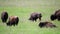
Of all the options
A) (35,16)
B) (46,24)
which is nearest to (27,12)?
(35,16)

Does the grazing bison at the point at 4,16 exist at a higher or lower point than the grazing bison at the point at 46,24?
higher

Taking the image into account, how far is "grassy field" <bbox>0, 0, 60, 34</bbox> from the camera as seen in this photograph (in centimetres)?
139

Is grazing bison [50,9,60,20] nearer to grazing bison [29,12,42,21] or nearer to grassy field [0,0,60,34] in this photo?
grassy field [0,0,60,34]

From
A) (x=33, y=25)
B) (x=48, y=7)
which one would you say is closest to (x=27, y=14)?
(x=33, y=25)

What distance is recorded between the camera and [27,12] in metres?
1.42

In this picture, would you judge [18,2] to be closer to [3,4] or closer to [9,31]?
[3,4]

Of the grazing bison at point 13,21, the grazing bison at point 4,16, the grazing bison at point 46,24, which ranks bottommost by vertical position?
the grazing bison at point 46,24

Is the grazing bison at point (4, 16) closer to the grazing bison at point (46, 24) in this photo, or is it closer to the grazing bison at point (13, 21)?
the grazing bison at point (13, 21)

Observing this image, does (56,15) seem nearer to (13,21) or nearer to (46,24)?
(46,24)

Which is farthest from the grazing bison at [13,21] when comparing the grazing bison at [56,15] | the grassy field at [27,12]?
the grazing bison at [56,15]

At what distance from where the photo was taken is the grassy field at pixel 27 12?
1.39 metres

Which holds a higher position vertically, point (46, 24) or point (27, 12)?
point (27, 12)

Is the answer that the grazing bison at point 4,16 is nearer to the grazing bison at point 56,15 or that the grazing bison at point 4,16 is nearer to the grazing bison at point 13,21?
the grazing bison at point 13,21

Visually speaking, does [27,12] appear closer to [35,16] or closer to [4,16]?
[35,16]
